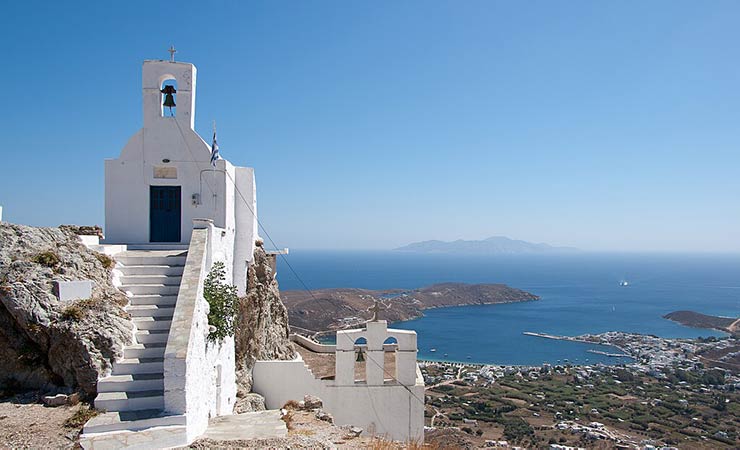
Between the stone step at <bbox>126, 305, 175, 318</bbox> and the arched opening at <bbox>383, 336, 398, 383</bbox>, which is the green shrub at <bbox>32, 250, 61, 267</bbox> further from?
the arched opening at <bbox>383, 336, 398, 383</bbox>

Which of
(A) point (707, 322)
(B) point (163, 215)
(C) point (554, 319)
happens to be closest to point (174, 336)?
(B) point (163, 215)

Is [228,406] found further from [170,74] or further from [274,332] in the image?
[170,74]

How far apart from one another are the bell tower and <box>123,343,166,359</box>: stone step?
6433 millimetres

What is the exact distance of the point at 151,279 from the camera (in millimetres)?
8844

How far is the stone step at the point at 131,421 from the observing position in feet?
20.2

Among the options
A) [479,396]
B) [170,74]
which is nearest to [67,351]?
[170,74]

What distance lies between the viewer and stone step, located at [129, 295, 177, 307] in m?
8.32

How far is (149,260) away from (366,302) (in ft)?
302

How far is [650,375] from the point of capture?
58125 millimetres

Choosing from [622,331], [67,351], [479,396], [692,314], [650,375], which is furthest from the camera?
[692,314]

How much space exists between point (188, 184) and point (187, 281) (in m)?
4.63

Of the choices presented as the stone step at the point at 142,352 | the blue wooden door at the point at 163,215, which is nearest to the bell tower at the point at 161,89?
the blue wooden door at the point at 163,215

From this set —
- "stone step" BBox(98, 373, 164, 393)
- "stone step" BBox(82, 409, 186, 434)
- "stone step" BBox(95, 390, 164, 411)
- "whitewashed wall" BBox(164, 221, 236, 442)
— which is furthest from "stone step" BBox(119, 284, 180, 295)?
"stone step" BBox(82, 409, 186, 434)

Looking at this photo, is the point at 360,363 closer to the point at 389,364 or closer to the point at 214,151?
the point at 389,364
